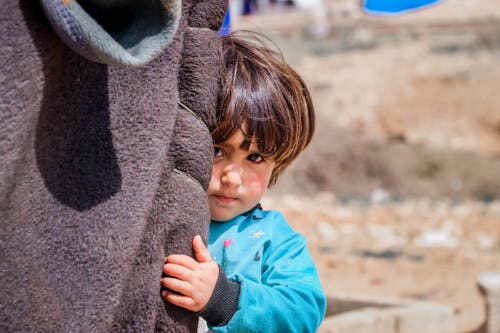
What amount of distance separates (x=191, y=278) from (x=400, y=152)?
16966 mm

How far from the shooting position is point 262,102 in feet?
6.09

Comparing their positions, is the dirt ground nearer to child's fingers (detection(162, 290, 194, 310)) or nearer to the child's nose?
the child's nose

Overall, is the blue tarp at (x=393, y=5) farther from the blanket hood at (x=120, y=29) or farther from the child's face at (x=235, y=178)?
the blanket hood at (x=120, y=29)

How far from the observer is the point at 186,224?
1483 millimetres

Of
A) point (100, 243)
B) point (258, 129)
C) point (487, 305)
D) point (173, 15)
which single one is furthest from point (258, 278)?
point (487, 305)

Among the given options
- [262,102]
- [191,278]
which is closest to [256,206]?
[262,102]

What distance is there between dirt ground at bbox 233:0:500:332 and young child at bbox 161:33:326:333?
4240 mm

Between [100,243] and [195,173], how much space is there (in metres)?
0.28

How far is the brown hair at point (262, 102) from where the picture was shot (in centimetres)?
180

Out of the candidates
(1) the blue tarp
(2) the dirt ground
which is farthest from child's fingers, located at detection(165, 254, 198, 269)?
(1) the blue tarp

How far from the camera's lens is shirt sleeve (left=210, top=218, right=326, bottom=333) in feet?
5.55

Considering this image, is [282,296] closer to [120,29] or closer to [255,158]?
[255,158]

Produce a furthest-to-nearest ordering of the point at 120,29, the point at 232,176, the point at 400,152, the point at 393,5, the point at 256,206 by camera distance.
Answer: the point at 400,152 < the point at 393,5 < the point at 256,206 < the point at 232,176 < the point at 120,29

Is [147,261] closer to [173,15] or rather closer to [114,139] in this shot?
[114,139]
